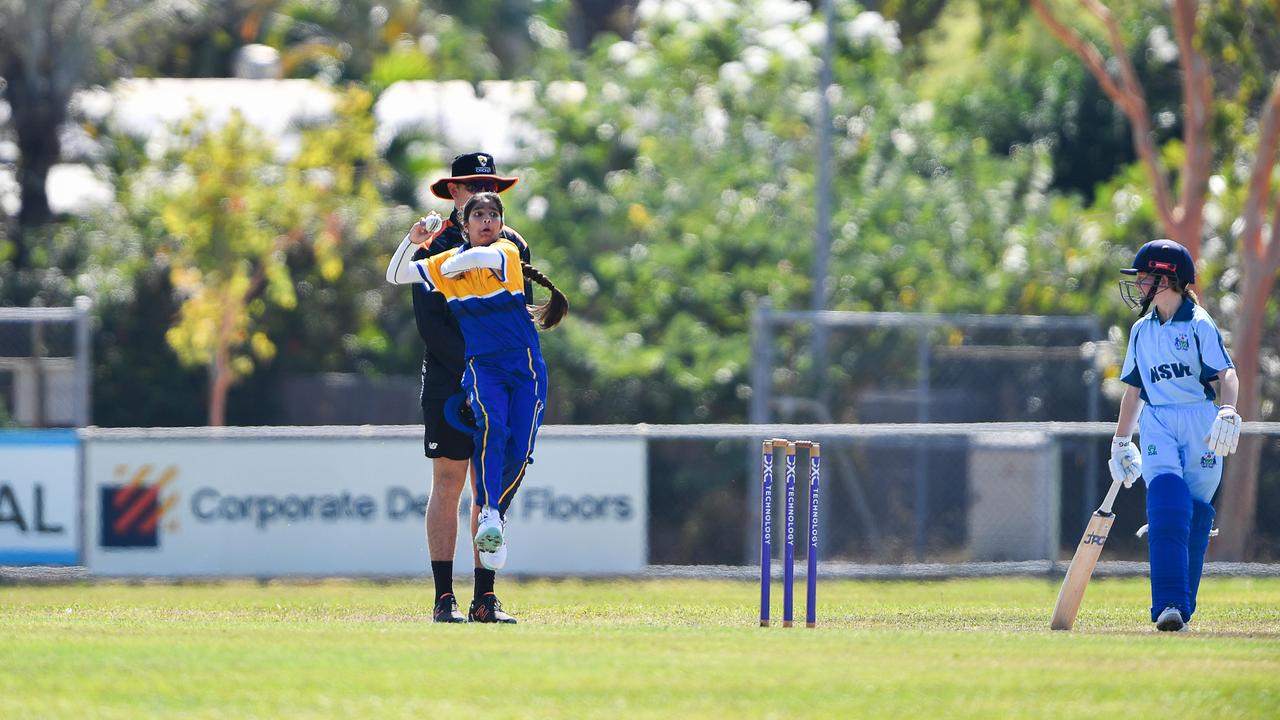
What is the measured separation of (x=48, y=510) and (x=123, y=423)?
31.2 feet

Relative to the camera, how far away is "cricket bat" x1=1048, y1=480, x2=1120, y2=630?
8.99m

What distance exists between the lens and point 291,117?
28312 mm

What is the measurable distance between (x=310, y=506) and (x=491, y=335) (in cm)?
686

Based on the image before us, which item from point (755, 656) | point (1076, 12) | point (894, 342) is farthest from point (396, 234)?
point (755, 656)

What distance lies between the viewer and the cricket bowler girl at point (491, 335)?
28.7ft

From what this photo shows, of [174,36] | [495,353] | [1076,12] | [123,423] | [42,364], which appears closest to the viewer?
[495,353]

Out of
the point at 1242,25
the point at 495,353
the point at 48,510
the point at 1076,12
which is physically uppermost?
the point at 1076,12

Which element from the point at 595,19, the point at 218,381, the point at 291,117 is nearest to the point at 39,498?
the point at 218,381

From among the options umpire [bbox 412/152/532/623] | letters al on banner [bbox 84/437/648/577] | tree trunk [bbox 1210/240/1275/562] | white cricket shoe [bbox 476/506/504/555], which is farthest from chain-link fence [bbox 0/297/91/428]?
tree trunk [bbox 1210/240/1275/562]

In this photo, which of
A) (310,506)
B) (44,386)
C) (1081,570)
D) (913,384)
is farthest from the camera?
(913,384)

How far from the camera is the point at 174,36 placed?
34.7m

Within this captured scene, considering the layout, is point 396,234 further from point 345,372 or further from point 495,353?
point 495,353

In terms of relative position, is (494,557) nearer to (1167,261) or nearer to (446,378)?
(446,378)

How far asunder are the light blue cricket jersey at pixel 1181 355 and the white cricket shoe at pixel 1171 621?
0.92 m
